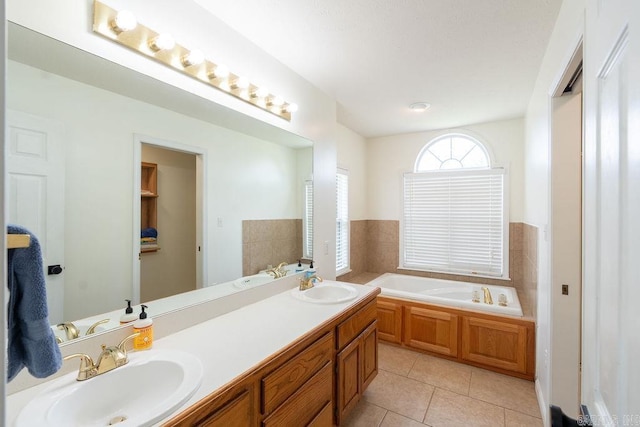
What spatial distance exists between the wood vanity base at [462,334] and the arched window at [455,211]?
3.27ft

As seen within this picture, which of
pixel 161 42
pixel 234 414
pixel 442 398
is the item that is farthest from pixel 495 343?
pixel 161 42

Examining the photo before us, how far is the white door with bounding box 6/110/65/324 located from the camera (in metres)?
0.96

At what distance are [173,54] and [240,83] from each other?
16.3 inches

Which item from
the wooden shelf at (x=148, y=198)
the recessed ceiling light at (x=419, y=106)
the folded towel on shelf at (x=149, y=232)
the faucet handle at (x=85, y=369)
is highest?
the recessed ceiling light at (x=419, y=106)

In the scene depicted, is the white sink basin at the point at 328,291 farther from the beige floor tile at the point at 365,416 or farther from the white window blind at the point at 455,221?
the white window blind at the point at 455,221

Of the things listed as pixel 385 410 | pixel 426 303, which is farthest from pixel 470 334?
pixel 385 410

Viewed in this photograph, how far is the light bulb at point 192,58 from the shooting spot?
142 cm

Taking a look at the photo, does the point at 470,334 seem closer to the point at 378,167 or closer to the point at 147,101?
the point at 378,167

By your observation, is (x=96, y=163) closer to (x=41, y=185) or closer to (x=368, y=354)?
(x=41, y=185)

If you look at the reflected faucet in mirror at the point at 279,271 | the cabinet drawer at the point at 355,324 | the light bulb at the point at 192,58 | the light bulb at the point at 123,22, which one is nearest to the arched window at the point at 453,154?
the cabinet drawer at the point at 355,324

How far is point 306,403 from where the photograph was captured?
4.47 feet

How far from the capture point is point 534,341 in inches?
93.4

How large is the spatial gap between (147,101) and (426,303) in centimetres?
282

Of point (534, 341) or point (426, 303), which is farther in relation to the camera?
point (426, 303)
